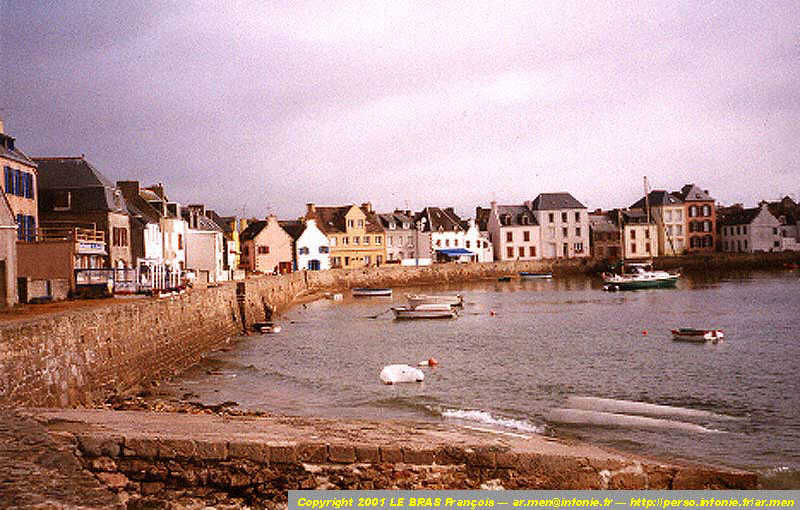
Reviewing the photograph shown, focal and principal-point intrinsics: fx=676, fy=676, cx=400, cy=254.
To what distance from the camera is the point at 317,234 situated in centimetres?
7869

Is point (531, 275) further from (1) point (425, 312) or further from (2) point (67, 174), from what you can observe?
(2) point (67, 174)

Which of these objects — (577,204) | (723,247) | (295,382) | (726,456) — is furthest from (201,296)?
(723,247)

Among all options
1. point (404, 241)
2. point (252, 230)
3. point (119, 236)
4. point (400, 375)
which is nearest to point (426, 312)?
point (119, 236)

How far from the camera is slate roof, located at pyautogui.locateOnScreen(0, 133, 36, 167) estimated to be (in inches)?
1107

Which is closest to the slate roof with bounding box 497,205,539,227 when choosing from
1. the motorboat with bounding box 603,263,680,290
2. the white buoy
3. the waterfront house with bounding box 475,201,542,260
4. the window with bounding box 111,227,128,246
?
the waterfront house with bounding box 475,201,542,260

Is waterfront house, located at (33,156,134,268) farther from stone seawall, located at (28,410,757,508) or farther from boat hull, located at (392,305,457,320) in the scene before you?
stone seawall, located at (28,410,757,508)

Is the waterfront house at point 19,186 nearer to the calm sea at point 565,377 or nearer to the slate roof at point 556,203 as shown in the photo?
the calm sea at point 565,377

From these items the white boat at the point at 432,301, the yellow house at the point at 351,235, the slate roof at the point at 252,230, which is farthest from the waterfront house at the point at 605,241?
the white boat at the point at 432,301

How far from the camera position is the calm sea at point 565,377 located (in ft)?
49.5

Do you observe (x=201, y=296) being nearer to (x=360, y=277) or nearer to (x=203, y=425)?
(x=203, y=425)

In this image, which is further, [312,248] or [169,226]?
[312,248]

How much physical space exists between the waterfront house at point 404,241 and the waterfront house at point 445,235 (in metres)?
0.70

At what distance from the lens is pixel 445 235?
94500 mm

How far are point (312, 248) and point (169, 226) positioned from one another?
103 ft
